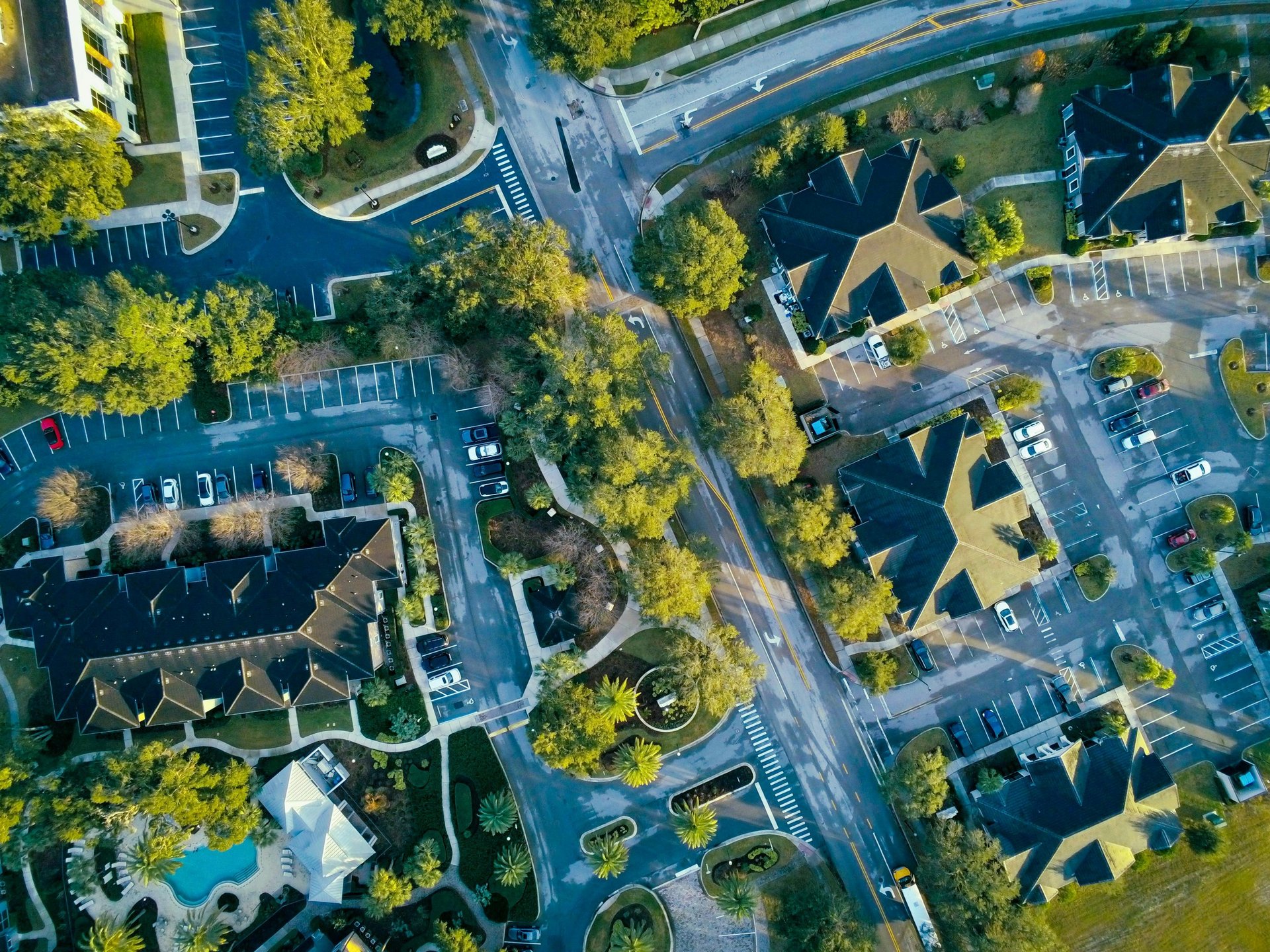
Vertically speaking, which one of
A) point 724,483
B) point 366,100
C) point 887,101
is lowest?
point 724,483

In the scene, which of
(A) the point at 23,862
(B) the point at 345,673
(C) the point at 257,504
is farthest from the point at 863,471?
(A) the point at 23,862

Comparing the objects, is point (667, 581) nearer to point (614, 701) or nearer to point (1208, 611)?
point (614, 701)

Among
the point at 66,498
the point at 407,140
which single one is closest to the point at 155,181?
the point at 407,140

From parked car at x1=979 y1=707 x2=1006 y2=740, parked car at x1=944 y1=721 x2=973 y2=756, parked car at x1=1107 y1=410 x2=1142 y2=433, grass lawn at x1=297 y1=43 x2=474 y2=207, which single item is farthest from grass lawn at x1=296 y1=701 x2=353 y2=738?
parked car at x1=1107 y1=410 x2=1142 y2=433

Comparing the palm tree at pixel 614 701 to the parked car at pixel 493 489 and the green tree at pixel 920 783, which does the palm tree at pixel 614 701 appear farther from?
the green tree at pixel 920 783

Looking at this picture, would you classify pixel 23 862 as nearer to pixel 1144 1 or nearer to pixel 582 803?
pixel 582 803

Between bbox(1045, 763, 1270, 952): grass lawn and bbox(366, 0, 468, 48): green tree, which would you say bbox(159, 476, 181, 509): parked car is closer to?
bbox(366, 0, 468, 48): green tree
